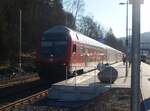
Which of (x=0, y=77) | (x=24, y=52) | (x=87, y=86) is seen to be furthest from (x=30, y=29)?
(x=87, y=86)

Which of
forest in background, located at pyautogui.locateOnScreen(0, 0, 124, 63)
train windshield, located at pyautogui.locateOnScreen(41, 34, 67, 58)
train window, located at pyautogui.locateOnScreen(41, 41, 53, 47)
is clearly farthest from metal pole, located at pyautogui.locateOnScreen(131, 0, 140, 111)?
forest in background, located at pyautogui.locateOnScreen(0, 0, 124, 63)

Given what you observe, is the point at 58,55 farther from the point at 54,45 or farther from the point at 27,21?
the point at 27,21

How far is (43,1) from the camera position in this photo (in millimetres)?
84125

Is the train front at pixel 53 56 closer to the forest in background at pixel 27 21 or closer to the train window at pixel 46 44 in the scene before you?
the train window at pixel 46 44

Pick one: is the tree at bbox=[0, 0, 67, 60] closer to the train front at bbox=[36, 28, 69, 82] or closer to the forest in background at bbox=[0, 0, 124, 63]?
the forest in background at bbox=[0, 0, 124, 63]

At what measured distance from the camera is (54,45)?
30.6 m

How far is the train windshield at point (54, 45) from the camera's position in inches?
1188

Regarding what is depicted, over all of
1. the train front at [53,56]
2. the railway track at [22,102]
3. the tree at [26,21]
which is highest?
the tree at [26,21]

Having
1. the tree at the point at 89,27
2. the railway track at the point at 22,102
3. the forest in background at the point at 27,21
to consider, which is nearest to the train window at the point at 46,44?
the railway track at the point at 22,102

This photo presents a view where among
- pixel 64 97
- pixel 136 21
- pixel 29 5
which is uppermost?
pixel 29 5

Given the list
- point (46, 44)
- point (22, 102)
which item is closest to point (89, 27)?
point (46, 44)

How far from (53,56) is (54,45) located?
91 cm

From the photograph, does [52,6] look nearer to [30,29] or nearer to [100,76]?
[30,29]

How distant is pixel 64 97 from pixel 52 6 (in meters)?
64.9
